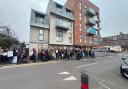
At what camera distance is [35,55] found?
23.8m

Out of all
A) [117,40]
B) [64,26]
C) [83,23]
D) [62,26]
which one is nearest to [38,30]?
[62,26]

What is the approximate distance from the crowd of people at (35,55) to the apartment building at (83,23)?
13777 mm

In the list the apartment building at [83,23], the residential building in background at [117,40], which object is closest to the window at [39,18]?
the apartment building at [83,23]

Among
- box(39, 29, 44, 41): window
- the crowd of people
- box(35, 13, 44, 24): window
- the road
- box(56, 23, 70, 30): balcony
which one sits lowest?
the road

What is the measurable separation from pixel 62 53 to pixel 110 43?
119601mm

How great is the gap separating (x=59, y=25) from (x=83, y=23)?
12.1 metres

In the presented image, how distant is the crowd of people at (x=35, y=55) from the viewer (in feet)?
68.9

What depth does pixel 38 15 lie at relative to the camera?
38156 mm

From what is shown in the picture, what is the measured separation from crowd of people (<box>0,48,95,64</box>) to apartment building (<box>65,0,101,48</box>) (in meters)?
13.8

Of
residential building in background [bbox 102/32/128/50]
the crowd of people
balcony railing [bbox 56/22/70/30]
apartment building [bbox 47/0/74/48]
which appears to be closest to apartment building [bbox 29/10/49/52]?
apartment building [bbox 47/0/74/48]

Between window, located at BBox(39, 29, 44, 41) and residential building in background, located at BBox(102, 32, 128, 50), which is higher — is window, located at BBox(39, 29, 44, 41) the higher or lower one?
the lower one

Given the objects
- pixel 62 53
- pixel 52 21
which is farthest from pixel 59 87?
pixel 52 21

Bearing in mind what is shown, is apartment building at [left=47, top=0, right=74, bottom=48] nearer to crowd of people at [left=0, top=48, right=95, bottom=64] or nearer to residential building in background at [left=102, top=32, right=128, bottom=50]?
crowd of people at [left=0, top=48, right=95, bottom=64]

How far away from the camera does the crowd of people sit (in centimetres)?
2101
